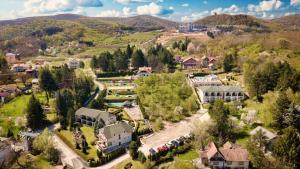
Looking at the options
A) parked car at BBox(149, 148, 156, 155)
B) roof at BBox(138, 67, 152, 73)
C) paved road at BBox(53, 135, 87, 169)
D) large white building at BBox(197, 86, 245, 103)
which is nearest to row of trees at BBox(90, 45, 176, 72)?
roof at BBox(138, 67, 152, 73)

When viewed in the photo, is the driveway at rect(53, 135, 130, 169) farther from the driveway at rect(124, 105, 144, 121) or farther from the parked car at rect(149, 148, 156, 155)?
→ the driveway at rect(124, 105, 144, 121)

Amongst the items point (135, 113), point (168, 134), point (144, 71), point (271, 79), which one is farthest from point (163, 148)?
point (144, 71)

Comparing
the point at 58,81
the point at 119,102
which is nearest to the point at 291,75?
the point at 119,102

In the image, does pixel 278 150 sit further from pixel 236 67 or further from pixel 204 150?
pixel 236 67

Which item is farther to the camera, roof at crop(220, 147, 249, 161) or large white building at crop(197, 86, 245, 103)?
large white building at crop(197, 86, 245, 103)

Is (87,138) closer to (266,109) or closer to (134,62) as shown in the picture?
(266,109)

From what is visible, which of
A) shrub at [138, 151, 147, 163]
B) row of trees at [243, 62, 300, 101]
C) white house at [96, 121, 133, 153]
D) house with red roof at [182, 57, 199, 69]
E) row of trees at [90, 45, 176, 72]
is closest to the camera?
shrub at [138, 151, 147, 163]
